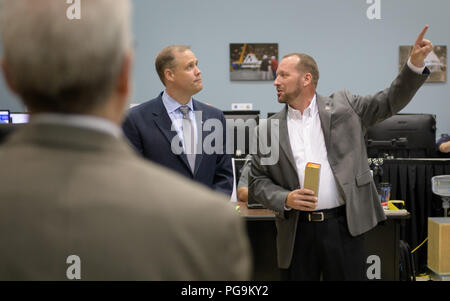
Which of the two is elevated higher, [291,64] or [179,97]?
[291,64]

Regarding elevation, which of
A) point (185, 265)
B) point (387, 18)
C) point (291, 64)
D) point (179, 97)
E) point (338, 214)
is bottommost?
point (338, 214)

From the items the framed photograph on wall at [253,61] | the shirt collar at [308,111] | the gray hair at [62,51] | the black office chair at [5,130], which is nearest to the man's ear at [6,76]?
the gray hair at [62,51]

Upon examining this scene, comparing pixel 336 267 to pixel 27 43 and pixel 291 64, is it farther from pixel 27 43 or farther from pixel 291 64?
pixel 27 43

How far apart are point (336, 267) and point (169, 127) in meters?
1.14

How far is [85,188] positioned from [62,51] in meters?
0.18

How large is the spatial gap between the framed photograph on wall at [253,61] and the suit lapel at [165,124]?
477 cm

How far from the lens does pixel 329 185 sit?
2.43 meters

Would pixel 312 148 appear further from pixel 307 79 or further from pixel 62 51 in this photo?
pixel 62 51

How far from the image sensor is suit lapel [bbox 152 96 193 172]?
237 cm

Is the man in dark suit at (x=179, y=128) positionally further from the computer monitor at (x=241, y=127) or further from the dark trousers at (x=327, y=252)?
the computer monitor at (x=241, y=127)

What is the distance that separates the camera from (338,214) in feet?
7.89

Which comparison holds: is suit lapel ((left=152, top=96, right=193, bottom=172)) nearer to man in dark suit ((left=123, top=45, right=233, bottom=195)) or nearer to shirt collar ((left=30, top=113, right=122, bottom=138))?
man in dark suit ((left=123, top=45, right=233, bottom=195))

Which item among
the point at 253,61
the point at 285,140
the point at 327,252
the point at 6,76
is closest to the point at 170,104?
the point at 285,140
